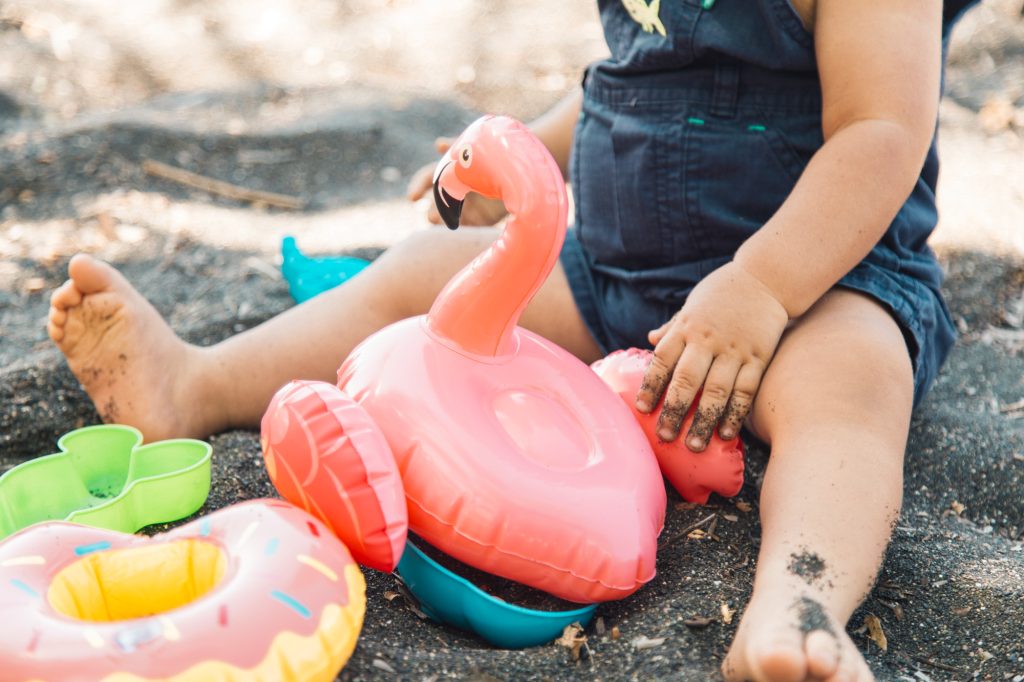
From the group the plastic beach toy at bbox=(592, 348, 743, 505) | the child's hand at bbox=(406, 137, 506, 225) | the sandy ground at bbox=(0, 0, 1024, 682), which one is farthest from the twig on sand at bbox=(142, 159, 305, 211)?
the plastic beach toy at bbox=(592, 348, 743, 505)

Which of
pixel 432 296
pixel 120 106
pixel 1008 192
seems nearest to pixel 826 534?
pixel 432 296

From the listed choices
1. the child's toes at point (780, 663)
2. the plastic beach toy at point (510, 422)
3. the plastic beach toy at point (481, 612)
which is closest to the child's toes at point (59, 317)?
the plastic beach toy at point (510, 422)

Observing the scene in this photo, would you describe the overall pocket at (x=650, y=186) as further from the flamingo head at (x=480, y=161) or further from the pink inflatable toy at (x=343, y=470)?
the pink inflatable toy at (x=343, y=470)

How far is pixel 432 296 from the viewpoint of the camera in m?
1.42

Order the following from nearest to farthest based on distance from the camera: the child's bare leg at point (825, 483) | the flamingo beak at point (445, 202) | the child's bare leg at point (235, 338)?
the child's bare leg at point (825, 483) < the flamingo beak at point (445, 202) < the child's bare leg at point (235, 338)

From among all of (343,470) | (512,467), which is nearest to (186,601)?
(343,470)

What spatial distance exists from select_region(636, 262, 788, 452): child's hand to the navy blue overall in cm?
18

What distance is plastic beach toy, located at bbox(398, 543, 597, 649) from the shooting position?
3.12 feet

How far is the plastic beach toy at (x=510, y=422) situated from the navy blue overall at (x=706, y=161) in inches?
13.6

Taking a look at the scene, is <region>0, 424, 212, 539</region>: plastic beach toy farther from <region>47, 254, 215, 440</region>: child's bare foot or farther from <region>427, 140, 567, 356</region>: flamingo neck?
<region>427, 140, 567, 356</region>: flamingo neck

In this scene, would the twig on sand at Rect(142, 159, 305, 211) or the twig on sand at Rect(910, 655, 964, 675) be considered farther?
the twig on sand at Rect(142, 159, 305, 211)

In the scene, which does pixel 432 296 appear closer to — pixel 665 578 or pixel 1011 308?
pixel 665 578

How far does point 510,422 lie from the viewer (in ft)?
3.28

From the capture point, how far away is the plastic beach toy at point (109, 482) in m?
1.15
